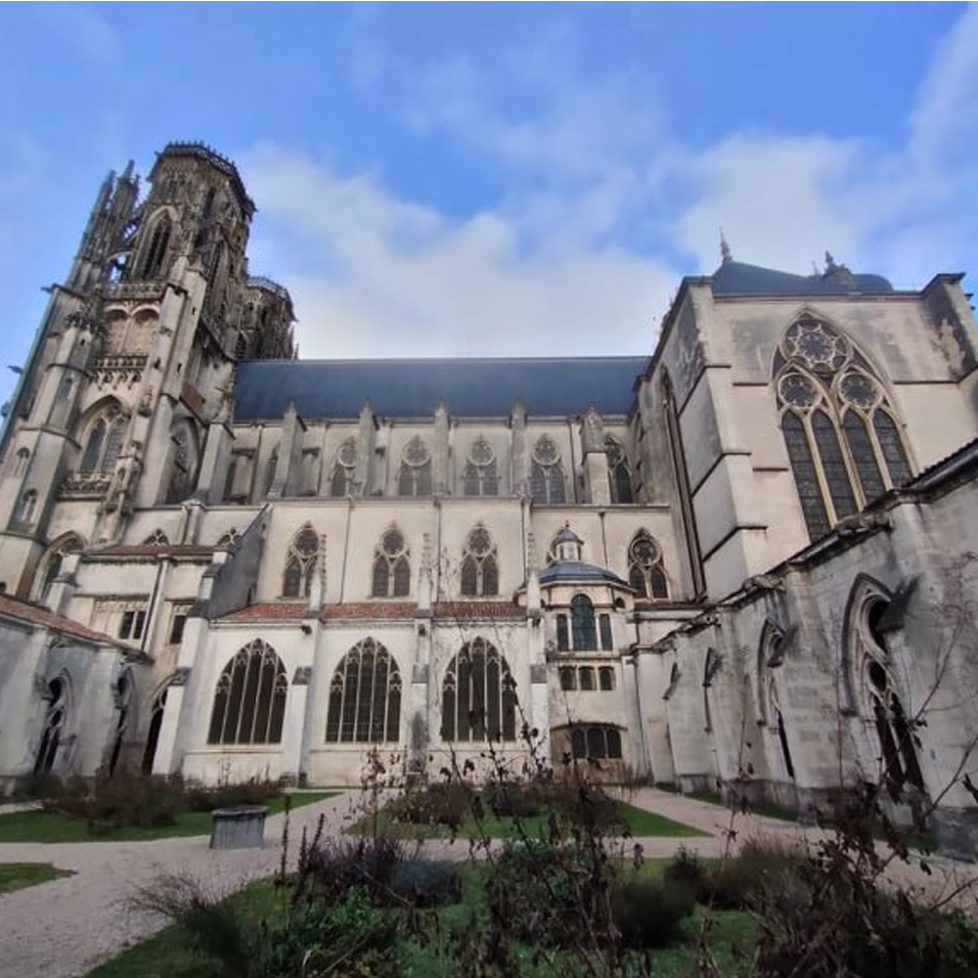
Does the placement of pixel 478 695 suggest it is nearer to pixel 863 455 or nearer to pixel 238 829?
pixel 238 829

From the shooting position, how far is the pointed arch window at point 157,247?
34.5 metres

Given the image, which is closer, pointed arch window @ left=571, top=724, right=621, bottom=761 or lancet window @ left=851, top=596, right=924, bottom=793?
lancet window @ left=851, top=596, right=924, bottom=793

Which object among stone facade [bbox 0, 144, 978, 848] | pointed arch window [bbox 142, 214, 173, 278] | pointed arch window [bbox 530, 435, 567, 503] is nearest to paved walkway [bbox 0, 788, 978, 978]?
stone facade [bbox 0, 144, 978, 848]

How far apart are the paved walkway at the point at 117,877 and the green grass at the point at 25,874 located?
0.63ft

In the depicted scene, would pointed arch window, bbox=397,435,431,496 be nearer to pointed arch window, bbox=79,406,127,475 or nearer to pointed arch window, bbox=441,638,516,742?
pointed arch window, bbox=441,638,516,742

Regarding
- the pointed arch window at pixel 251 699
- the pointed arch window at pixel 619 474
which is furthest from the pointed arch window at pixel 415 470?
the pointed arch window at pixel 251 699

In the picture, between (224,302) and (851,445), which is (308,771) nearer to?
(851,445)

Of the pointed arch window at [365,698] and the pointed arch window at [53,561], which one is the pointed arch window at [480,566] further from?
the pointed arch window at [53,561]

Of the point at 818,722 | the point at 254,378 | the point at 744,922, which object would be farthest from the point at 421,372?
the point at 744,922

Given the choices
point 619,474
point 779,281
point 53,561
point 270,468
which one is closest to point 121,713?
point 53,561

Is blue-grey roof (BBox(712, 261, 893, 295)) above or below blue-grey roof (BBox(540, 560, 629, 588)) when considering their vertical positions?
above

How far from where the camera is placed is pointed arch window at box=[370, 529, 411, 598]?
76.4 feet

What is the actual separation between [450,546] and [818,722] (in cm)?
1572

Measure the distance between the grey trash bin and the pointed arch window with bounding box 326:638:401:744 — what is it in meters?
8.47
